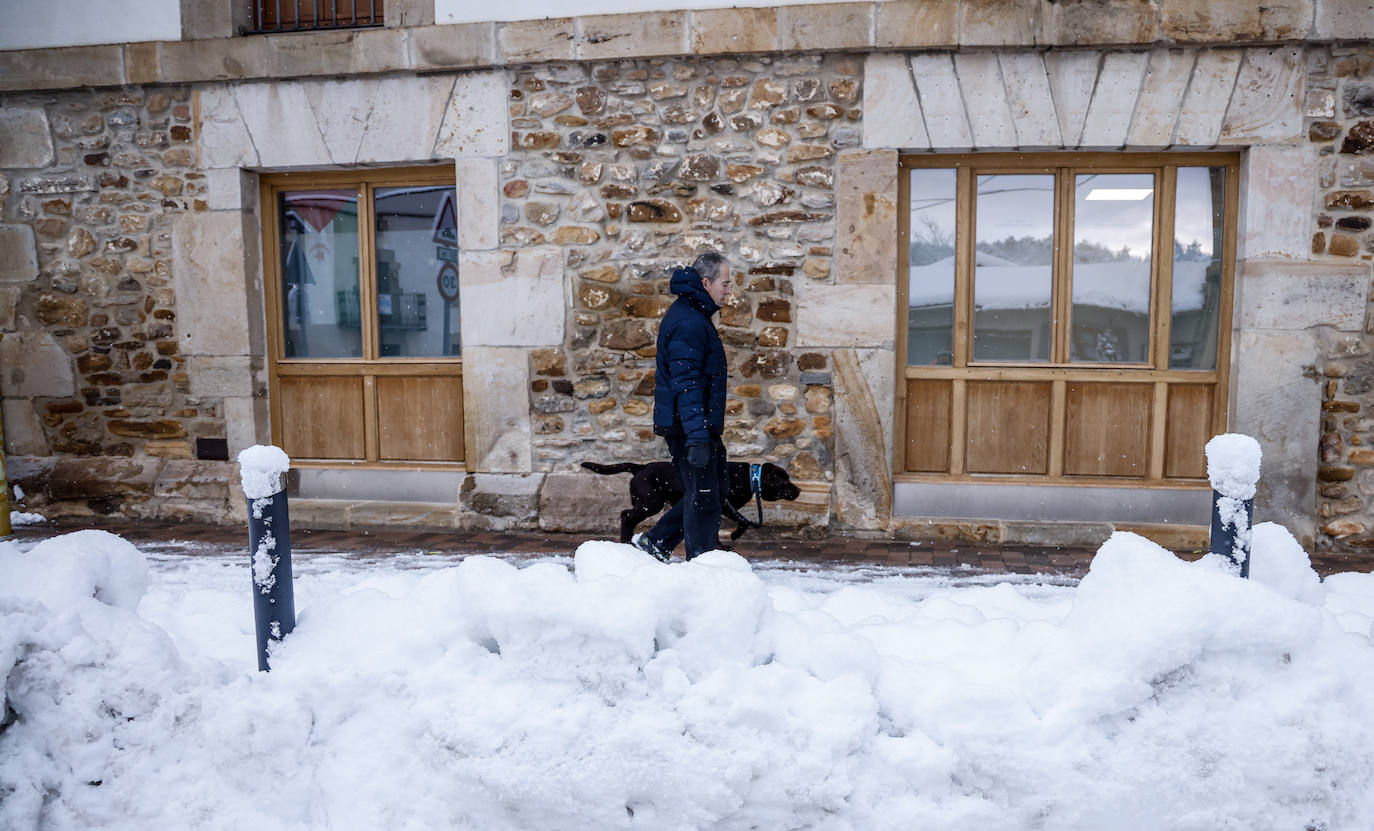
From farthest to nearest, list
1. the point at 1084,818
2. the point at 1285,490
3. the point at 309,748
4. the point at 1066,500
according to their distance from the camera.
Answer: the point at 1066,500 < the point at 1285,490 < the point at 309,748 < the point at 1084,818

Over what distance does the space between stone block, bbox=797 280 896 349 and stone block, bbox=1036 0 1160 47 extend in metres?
1.71

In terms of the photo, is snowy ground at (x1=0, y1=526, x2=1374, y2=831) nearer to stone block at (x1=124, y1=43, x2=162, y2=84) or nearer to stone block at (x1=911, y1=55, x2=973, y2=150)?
stone block at (x1=911, y1=55, x2=973, y2=150)

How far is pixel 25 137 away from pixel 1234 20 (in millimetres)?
7754

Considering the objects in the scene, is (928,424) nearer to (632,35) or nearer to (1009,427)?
(1009,427)

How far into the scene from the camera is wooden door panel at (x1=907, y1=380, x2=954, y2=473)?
18.5 ft

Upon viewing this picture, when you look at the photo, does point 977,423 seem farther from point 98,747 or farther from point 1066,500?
point 98,747

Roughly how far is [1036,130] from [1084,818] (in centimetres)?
436

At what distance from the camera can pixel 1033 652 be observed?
212 centimetres

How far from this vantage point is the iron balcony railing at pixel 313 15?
19.5 feet

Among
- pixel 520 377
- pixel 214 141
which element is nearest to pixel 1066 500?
pixel 520 377

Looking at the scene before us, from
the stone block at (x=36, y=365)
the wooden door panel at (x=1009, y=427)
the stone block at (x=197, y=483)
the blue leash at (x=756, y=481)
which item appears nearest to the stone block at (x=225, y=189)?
the stone block at (x=36, y=365)

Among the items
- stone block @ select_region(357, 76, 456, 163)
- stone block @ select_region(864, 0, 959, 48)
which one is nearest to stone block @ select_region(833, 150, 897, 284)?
stone block @ select_region(864, 0, 959, 48)

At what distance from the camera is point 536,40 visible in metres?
5.48

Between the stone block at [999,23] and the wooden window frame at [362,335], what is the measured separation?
3.43 metres
